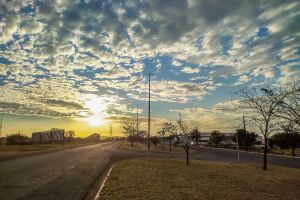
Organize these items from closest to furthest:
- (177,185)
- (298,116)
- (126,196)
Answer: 1. (126,196)
2. (177,185)
3. (298,116)

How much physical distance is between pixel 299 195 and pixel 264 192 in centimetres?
140

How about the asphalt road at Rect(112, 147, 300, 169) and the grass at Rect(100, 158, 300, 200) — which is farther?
the asphalt road at Rect(112, 147, 300, 169)

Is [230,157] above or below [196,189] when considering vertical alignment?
below

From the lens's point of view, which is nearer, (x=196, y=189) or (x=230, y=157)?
(x=196, y=189)

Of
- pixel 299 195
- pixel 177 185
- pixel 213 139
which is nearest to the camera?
pixel 299 195

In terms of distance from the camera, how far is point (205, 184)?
1391 centimetres

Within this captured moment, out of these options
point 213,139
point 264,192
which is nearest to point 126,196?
point 264,192

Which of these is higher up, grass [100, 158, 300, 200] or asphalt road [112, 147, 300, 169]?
grass [100, 158, 300, 200]

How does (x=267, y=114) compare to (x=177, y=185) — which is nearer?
(x=177, y=185)

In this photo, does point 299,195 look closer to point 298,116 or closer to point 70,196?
point 298,116

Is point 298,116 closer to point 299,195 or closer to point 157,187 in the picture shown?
point 299,195

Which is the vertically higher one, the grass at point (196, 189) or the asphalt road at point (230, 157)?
the grass at point (196, 189)

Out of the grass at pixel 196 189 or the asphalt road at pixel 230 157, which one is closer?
the grass at pixel 196 189

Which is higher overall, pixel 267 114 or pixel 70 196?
pixel 267 114
